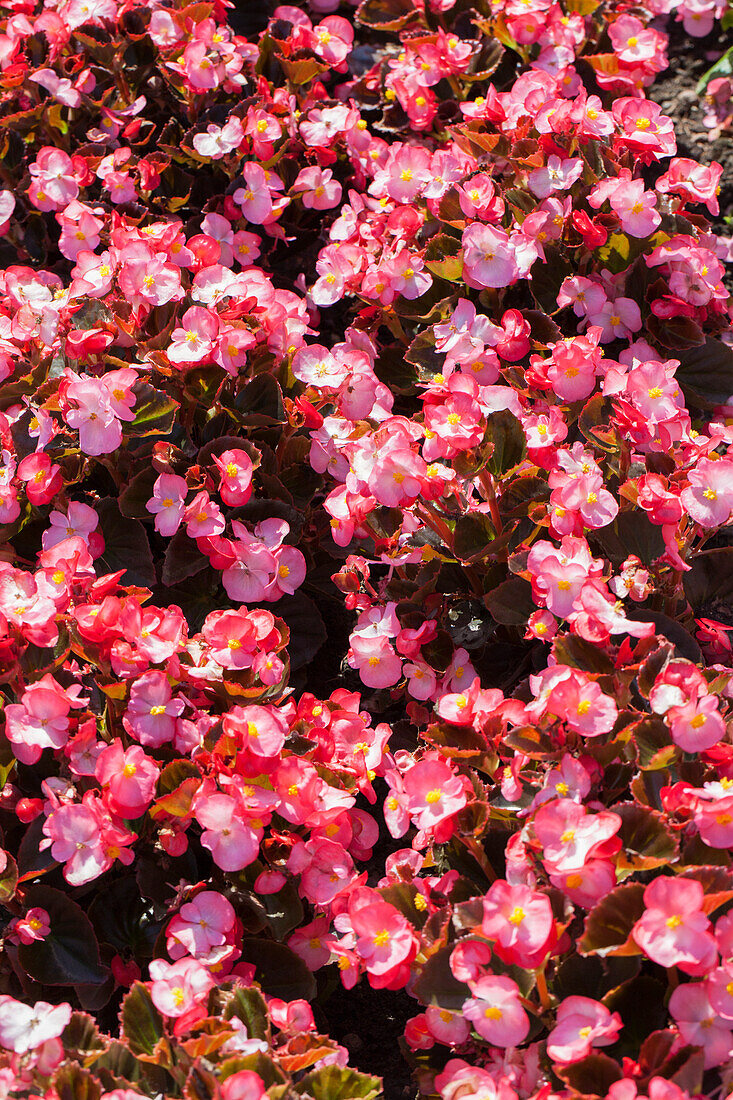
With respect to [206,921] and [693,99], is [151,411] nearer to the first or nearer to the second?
[206,921]

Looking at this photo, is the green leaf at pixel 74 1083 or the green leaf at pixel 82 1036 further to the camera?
the green leaf at pixel 82 1036

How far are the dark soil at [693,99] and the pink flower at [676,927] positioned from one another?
2469mm

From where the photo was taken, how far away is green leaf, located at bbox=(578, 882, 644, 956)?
4.66 ft

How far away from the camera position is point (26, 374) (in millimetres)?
2195

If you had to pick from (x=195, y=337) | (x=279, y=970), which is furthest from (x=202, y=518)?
(x=279, y=970)

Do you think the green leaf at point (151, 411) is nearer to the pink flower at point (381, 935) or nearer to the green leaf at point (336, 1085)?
the pink flower at point (381, 935)

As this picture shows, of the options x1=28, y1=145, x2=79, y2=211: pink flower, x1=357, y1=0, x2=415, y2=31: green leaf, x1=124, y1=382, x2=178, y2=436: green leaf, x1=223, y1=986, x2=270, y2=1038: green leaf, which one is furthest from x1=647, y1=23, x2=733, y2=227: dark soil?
x1=223, y1=986, x2=270, y2=1038: green leaf

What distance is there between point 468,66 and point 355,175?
44 cm

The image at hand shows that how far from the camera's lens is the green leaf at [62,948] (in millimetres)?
1693

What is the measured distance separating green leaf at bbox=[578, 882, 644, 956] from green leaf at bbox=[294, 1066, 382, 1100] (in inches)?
14.1

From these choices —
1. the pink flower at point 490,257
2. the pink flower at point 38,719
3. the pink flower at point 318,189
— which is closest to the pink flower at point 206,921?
the pink flower at point 38,719

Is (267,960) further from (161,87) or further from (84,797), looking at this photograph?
(161,87)

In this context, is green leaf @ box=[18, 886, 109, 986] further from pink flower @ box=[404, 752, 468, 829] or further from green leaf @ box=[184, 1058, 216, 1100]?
pink flower @ box=[404, 752, 468, 829]

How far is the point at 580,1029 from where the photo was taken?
1357 mm
